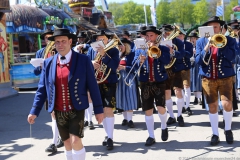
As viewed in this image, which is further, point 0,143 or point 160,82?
point 0,143

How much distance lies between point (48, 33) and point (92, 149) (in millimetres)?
2083

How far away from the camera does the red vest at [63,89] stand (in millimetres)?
3949

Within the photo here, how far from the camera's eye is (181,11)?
216 ft

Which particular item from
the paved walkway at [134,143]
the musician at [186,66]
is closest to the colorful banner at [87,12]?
the paved walkway at [134,143]

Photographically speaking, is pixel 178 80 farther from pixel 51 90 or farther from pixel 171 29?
pixel 51 90

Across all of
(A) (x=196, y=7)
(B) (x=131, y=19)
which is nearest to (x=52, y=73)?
(A) (x=196, y=7)

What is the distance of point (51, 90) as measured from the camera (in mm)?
4031

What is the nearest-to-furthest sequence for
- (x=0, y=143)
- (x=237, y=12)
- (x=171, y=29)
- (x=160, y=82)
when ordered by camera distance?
(x=160, y=82) < (x=0, y=143) < (x=171, y=29) < (x=237, y=12)

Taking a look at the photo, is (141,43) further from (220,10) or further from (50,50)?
(220,10)

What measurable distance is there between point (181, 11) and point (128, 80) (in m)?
60.6

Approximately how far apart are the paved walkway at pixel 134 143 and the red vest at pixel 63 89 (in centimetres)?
161

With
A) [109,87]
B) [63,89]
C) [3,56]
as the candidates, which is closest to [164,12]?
[3,56]

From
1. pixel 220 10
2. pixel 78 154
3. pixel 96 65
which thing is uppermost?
pixel 220 10

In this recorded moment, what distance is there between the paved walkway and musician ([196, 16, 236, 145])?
43 cm
